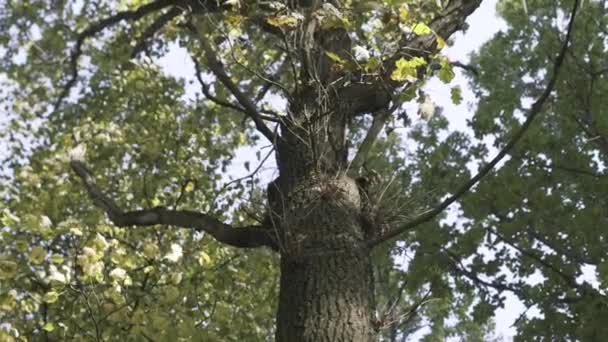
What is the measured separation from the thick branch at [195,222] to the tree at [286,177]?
12mm

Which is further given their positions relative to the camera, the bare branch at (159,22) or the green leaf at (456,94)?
the bare branch at (159,22)

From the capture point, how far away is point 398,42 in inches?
134

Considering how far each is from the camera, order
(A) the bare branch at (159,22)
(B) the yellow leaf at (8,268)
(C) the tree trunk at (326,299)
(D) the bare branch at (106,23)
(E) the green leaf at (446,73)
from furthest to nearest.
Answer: (A) the bare branch at (159,22)
(D) the bare branch at (106,23)
(B) the yellow leaf at (8,268)
(E) the green leaf at (446,73)
(C) the tree trunk at (326,299)

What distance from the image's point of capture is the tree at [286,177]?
10.7ft

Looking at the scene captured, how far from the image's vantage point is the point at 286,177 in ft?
11.7

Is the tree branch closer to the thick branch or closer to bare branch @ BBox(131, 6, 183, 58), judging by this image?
the thick branch

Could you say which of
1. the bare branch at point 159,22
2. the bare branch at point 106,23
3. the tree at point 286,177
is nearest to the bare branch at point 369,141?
the tree at point 286,177

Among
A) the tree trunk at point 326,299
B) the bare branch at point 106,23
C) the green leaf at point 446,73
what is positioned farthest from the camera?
the bare branch at point 106,23

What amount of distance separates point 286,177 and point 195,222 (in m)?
0.56

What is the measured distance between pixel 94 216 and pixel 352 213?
3.69 metres

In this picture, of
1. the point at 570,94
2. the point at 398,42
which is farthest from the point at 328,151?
the point at 570,94

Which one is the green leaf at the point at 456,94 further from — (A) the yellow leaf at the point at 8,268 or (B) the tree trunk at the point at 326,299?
(A) the yellow leaf at the point at 8,268

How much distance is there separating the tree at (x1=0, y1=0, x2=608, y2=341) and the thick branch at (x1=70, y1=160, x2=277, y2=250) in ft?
0.04

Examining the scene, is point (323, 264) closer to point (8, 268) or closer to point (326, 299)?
point (326, 299)
